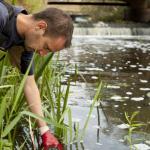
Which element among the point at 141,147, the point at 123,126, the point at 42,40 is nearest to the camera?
the point at 42,40

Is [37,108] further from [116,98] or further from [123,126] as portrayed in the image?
[116,98]

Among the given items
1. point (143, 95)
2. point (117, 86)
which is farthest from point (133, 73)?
point (143, 95)

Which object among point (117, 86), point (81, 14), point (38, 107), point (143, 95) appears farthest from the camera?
point (81, 14)

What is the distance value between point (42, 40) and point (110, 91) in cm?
254

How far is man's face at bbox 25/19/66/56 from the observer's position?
8.39 feet

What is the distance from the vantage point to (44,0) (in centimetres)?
425

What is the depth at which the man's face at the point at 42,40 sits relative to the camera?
8.39 ft

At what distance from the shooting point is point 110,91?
16.5 ft

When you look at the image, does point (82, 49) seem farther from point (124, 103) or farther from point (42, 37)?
point (42, 37)

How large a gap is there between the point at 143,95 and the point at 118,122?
47.5 inches

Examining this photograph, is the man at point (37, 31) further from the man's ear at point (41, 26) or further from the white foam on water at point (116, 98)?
the white foam on water at point (116, 98)

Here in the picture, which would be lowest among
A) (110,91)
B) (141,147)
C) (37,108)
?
(110,91)

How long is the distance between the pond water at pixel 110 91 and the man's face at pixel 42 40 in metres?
0.78

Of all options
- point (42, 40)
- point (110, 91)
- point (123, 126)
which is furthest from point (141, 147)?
point (110, 91)
